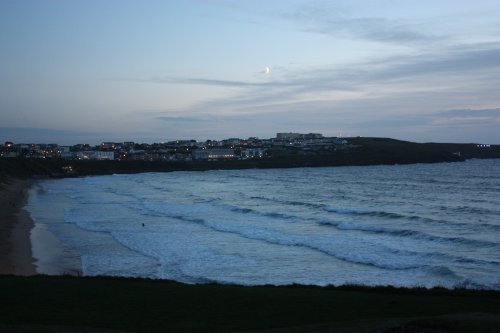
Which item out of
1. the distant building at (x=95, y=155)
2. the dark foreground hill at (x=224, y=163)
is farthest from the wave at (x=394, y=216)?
the distant building at (x=95, y=155)

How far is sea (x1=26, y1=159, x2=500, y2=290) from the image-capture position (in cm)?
2320

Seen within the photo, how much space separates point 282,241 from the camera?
32.3 metres

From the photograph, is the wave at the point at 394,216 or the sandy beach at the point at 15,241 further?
the wave at the point at 394,216

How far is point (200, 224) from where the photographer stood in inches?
1640

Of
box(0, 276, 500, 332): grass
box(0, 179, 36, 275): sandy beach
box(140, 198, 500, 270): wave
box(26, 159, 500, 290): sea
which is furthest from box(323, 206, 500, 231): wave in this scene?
box(0, 179, 36, 275): sandy beach

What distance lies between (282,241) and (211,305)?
19.6 m

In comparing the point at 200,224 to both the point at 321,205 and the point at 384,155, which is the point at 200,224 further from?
the point at 384,155

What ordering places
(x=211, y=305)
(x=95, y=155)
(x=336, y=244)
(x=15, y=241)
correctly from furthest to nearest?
(x=95, y=155) → (x=15, y=241) → (x=336, y=244) → (x=211, y=305)

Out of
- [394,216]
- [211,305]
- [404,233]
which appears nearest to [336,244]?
[404,233]

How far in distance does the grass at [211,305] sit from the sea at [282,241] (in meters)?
6.41

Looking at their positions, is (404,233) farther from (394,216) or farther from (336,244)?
(394,216)

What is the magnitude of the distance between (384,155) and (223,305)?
184 m

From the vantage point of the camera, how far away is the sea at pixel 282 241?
23203 millimetres

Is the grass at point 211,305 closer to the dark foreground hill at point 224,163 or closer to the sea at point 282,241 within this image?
the sea at point 282,241
